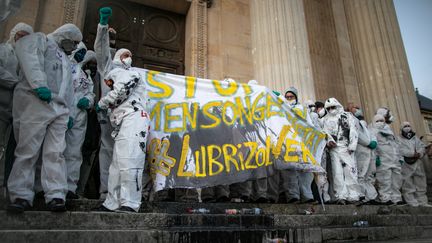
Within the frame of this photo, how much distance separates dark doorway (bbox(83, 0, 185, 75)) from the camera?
8164 mm

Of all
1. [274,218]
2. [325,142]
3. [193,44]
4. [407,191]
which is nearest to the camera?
[274,218]

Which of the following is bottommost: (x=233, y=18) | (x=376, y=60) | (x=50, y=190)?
(x=50, y=190)

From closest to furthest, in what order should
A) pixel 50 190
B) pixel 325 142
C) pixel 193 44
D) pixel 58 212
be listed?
pixel 58 212
pixel 50 190
pixel 325 142
pixel 193 44

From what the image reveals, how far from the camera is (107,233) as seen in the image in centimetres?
233

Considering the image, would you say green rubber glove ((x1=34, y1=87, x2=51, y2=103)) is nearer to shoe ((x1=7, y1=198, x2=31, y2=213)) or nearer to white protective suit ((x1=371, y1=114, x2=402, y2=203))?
shoe ((x1=7, y1=198, x2=31, y2=213))

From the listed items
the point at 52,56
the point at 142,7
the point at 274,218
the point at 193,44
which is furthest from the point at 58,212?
the point at 142,7

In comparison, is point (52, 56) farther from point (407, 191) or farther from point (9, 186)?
point (407, 191)

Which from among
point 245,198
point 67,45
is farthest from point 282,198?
point 67,45

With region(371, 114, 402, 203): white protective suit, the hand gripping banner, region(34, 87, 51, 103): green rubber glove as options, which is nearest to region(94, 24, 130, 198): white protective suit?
the hand gripping banner

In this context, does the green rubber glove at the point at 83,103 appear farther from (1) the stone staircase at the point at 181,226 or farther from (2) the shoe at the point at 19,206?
(2) the shoe at the point at 19,206

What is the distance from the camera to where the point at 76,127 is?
3746 mm

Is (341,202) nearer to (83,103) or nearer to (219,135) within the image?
(219,135)

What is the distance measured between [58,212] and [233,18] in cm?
820

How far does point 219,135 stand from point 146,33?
219 inches
